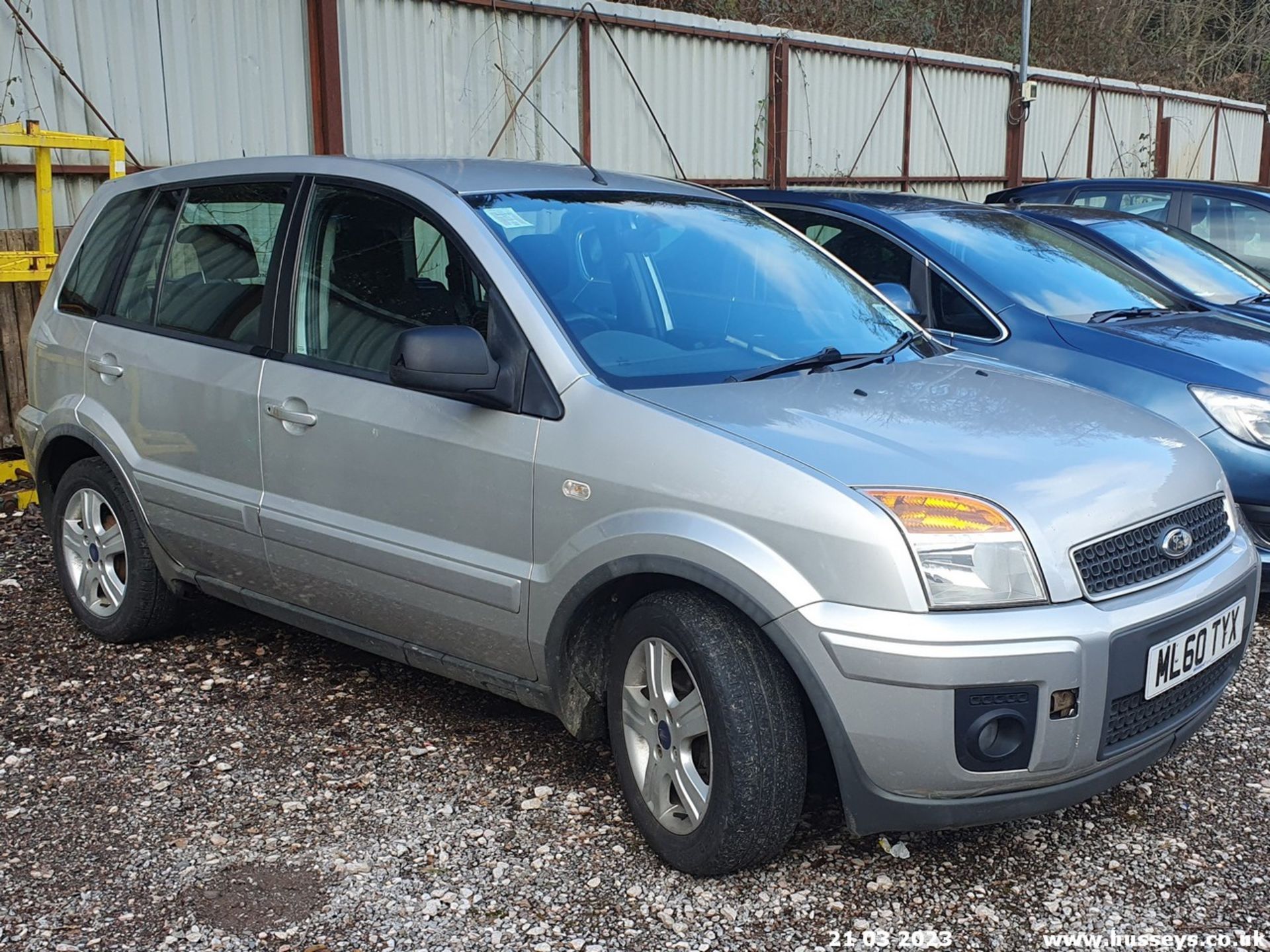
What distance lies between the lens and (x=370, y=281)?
3.73 m

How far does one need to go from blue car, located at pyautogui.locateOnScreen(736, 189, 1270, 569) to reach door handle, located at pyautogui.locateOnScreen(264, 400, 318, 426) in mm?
2130

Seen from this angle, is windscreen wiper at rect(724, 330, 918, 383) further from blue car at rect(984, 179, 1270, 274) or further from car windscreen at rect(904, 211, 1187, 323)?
blue car at rect(984, 179, 1270, 274)

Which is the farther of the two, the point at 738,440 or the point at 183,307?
the point at 183,307

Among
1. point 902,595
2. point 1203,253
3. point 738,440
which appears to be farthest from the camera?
point 1203,253

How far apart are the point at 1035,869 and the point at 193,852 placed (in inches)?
80.8

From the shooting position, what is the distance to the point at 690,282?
3701 millimetres

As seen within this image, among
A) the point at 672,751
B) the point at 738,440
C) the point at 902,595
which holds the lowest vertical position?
the point at 672,751

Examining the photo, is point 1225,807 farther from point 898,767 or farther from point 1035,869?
point 898,767

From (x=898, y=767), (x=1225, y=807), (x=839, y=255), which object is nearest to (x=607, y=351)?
(x=898, y=767)

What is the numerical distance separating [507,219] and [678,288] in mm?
517

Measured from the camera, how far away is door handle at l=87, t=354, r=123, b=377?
432cm

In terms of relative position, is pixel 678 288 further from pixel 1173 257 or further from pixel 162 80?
pixel 162 80

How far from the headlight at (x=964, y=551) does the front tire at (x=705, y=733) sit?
0.40m

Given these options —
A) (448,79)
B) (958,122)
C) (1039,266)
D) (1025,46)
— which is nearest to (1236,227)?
(1039,266)
